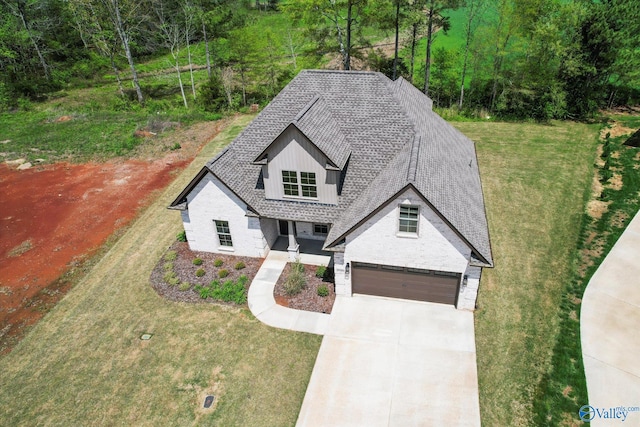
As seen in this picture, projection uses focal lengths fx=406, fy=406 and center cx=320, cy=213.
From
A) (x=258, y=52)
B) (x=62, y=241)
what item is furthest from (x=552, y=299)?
(x=258, y=52)

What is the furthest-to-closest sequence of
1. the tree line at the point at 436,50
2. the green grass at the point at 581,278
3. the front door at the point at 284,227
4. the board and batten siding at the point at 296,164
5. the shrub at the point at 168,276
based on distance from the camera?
the tree line at the point at 436,50 → the front door at the point at 284,227 → the shrub at the point at 168,276 → the board and batten siding at the point at 296,164 → the green grass at the point at 581,278

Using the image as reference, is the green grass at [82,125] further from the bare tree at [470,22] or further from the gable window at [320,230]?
the bare tree at [470,22]

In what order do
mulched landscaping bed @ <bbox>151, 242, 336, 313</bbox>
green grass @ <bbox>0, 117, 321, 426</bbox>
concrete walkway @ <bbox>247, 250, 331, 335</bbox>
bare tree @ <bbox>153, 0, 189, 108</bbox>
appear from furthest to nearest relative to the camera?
bare tree @ <bbox>153, 0, 189, 108</bbox> < mulched landscaping bed @ <bbox>151, 242, 336, 313</bbox> < concrete walkway @ <bbox>247, 250, 331, 335</bbox> < green grass @ <bbox>0, 117, 321, 426</bbox>

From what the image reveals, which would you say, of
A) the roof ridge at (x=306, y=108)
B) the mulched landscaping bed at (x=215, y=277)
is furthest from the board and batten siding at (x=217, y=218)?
the roof ridge at (x=306, y=108)

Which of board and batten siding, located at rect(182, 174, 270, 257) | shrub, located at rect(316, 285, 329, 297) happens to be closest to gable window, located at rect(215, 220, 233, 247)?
board and batten siding, located at rect(182, 174, 270, 257)

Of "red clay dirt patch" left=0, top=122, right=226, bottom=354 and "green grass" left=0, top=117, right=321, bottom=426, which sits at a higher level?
"red clay dirt patch" left=0, top=122, right=226, bottom=354

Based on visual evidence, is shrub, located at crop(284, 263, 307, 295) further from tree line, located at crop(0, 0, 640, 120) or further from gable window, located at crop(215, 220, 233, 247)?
tree line, located at crop(0, 0, 640, 120)
